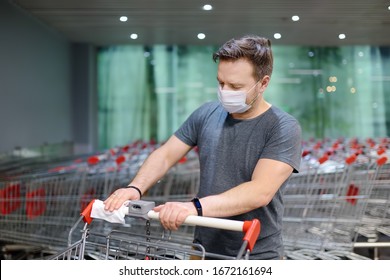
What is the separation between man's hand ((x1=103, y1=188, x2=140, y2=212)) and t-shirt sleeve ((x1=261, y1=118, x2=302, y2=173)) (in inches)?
14.9

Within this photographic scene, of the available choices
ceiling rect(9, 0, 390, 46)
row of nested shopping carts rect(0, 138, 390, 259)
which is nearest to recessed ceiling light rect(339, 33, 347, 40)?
ceiling rect(9, 0, 390, 46)

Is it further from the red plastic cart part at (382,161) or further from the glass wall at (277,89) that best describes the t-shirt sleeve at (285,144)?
the red plastic cart part at (382,161)

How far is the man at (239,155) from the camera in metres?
1.54

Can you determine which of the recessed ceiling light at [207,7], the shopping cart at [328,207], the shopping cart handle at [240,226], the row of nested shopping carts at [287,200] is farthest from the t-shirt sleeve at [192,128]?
the shopping cart at [328,207]

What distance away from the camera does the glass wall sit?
10.4 ft

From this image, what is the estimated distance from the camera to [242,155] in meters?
1.67

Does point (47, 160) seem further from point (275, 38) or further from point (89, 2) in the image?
point (275, 38)

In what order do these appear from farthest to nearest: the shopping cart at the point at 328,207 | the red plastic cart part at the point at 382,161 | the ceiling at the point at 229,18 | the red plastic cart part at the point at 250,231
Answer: the shopping cart at the point at 328,207 → the red plastic cart part at the point at 382,161 → the ceiling at the point at 229,18 → the red plastic cart part at the point at 250,231

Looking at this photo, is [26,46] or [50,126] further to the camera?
[50,126]

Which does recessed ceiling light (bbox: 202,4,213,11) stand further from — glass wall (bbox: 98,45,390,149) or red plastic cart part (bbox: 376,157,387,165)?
red plastic cart part (bbox: 376,157,387,165)

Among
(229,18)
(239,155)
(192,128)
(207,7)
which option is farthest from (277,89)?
(239,155)

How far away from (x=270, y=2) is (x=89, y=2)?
881mm
